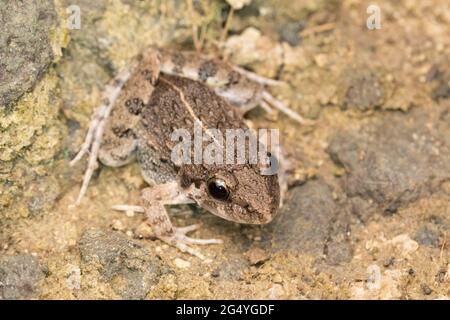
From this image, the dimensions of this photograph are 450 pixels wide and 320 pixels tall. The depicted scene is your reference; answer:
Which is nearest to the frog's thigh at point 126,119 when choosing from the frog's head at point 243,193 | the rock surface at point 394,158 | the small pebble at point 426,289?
the frog's head at point 243,193

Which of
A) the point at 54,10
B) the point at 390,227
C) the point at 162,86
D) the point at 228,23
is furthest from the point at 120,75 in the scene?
the point at 390,227

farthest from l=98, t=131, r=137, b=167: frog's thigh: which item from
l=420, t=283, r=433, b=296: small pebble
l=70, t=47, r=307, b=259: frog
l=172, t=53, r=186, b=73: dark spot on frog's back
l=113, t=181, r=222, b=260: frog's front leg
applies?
l=420, t=283, r=433, b=296: small pebble

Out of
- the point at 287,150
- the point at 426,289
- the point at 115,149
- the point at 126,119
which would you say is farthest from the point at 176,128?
the point at 426,289

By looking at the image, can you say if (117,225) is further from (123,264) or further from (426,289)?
(426,289)

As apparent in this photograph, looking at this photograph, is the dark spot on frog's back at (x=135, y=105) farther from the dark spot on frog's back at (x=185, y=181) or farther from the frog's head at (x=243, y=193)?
the frog's head at (x=243, y=193)

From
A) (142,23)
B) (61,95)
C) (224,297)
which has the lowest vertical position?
(224,297)

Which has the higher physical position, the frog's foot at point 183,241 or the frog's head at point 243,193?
the frog's head at point 243,193

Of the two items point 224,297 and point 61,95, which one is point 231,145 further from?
point 61,95
